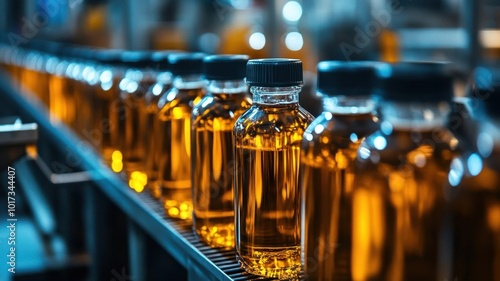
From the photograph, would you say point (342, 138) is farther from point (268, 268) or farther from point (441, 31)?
point (441, 31)

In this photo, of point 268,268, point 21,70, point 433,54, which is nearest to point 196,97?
point 268,268

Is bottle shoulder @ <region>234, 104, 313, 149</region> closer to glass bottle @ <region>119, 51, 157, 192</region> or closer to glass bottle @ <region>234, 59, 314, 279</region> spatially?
glass bottle @ <region>234, 59, 314, 279</region>

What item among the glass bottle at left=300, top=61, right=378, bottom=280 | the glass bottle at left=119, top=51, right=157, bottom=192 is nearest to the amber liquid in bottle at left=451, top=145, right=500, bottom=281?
the glass bottle at left=300, top=61, right=378, bottom=280

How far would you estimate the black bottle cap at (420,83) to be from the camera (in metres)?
0.52

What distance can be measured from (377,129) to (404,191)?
10cm

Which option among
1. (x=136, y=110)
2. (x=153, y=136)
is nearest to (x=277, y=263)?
(x=153, y=136)

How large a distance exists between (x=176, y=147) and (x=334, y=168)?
1.58 ft

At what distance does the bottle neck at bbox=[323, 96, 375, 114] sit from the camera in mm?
645

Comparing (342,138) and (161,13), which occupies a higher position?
(161,13)

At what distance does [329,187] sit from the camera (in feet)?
2.10

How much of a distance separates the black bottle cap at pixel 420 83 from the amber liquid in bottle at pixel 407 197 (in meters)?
0.03

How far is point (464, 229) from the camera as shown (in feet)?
1.78

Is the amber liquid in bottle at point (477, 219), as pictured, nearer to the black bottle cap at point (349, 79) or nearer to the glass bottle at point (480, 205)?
the glass bottle at point (480, 205)

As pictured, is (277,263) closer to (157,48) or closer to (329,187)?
(329,187)
